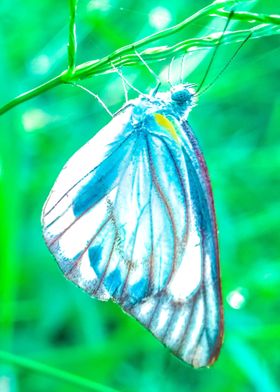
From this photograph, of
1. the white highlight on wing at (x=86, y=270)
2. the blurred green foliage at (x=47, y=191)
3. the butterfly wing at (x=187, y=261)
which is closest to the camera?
the butterfly wing at (x=187, y=261)

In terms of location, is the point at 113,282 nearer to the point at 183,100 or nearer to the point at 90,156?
the point at 90,156

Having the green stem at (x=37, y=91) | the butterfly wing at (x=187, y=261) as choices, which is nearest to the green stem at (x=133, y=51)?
the green stem at (x=37, y=91)

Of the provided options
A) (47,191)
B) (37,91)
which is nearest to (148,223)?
(47,191)

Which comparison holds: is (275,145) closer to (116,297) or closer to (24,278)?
(24,278)

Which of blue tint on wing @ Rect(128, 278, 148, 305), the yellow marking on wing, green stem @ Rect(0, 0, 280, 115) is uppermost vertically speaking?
the yellow marking on wing

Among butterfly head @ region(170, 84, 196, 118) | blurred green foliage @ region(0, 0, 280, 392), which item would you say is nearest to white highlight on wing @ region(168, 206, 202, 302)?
butterfly head @ region(170, 84, 196, 118)

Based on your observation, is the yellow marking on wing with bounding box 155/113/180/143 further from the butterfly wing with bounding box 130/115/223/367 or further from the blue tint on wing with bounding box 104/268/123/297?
the blue tint on wing with bounding box 104/268/123/297

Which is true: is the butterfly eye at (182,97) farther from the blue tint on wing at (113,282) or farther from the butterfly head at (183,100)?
the blue tint on wing at (113,282)

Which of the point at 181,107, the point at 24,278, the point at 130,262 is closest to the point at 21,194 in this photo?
the point at 24,278
